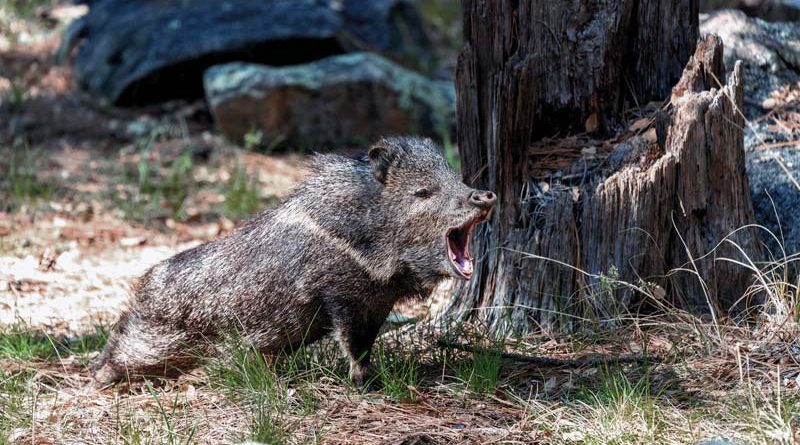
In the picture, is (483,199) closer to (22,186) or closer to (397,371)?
(397,371)

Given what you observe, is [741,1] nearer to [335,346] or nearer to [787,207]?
[787,207]

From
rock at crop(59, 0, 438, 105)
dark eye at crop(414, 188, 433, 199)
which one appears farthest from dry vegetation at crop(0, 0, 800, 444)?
rock at crop(59, 0, 438, 105)

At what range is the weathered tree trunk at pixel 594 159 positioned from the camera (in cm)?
435

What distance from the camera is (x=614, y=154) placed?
14.8 feet

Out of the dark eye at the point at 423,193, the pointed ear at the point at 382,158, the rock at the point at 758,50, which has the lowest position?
the dark eye at the point at 423,193

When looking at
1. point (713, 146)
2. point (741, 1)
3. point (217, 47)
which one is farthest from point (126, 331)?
point (741, 1)

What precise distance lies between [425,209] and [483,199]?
0.31 m

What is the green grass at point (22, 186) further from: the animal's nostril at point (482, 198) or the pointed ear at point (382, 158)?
the animal's nostril at point (482, 198)

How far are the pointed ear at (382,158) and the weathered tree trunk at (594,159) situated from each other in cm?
64

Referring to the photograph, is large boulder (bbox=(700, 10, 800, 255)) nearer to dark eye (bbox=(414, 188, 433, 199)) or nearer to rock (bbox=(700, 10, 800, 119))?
rock (bbox=(700, 10, 800, 119))

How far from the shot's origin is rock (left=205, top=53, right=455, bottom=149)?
879cm

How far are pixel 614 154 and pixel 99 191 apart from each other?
4615mm

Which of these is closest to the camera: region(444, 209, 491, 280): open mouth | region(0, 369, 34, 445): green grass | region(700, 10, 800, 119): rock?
region(0, 369, 34, 445): green grass

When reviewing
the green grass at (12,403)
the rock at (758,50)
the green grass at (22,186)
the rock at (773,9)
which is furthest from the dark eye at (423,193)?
the rock at (773,9)
